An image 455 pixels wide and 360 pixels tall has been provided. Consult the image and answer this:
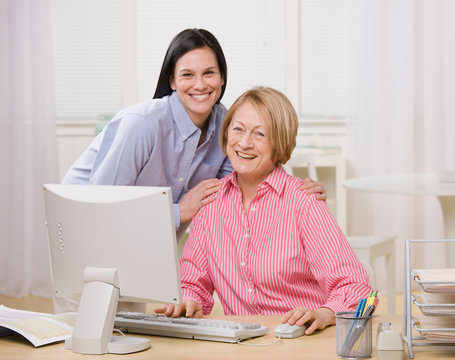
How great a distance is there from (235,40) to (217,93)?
239cm

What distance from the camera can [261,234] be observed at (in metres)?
1.94

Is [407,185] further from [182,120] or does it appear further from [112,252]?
[112,252]

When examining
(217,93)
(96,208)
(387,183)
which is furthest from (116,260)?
→ (387,183)

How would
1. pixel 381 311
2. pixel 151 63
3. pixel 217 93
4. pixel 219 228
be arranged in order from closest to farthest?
1. pixel 219 228
2. pixel 217 93
3. pixel 381 311
4. pixel 151 63

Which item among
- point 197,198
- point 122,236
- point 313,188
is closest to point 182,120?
point 197,198

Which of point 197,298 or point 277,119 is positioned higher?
point 277,119

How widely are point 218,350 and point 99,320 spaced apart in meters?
0.25

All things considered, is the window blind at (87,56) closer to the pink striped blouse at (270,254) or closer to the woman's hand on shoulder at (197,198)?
the woman's hand on shoulder at (197,198)

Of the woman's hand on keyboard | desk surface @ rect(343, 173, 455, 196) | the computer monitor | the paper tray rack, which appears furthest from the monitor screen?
desk surface @ rect(343, 173, 455, 196)

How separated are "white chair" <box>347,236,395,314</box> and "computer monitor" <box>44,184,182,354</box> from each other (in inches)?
80.8

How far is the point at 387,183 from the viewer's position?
330 centimetres

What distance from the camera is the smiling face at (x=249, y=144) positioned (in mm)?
1959

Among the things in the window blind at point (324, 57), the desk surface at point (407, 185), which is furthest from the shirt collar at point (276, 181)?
the window blind at point (324, 57)

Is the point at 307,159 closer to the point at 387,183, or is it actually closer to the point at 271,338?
the point at 387,183
